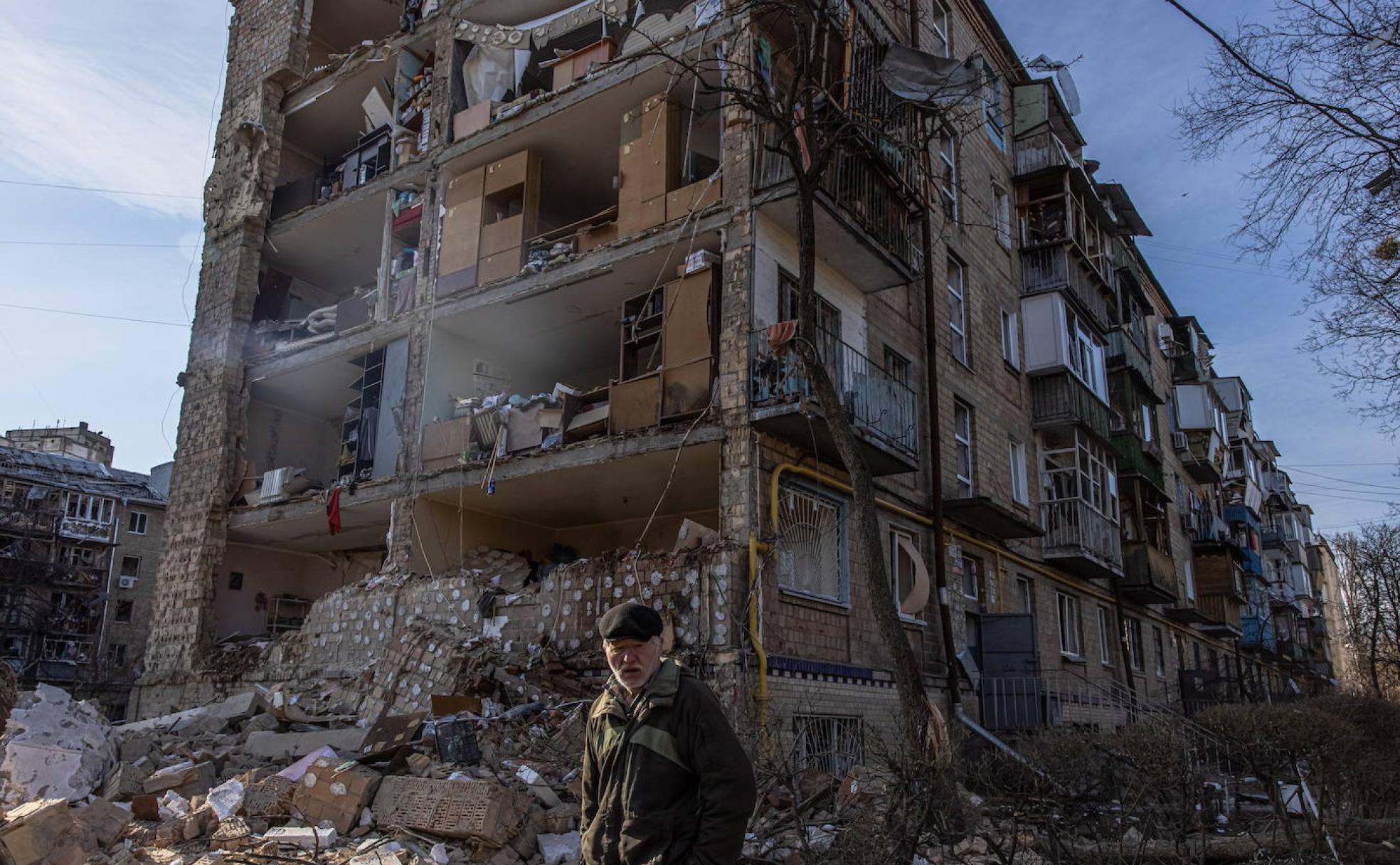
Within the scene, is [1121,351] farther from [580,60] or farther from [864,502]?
[864,502]

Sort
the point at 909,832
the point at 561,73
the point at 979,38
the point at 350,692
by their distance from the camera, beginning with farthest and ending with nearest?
the point at 979,38
the point at 561,73
the point at 350,692
the point at 909,832

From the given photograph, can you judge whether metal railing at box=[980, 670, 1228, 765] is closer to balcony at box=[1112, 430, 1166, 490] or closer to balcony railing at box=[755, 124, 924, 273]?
balcony at box=[1112, 430, 1166, 490]

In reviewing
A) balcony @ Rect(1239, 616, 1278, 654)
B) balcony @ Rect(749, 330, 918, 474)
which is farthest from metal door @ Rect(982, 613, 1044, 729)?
balcony @ Rect(1239, 616, 1278, 654)

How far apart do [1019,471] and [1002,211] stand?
6.12 metres

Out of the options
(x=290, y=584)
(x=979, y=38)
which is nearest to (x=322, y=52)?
(x=290, y=584)

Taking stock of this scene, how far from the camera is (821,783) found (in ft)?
27.3

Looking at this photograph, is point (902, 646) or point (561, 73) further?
point (561, 73)

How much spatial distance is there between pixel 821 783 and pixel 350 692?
22.1 feet

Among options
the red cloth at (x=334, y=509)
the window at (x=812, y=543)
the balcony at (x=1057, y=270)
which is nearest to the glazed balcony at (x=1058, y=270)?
the balcony at (x=1057, y=270)

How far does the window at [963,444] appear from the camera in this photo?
57.8ft

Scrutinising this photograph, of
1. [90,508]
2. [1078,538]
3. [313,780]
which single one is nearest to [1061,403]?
[1078,538]

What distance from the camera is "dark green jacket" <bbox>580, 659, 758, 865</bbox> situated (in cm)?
349

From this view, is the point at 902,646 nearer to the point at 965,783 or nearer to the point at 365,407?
the point at 965,783

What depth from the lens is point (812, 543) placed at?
13.3 meters
